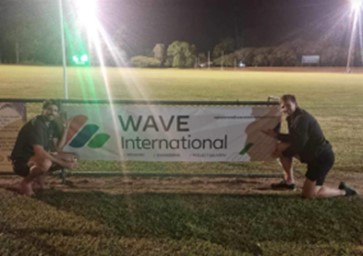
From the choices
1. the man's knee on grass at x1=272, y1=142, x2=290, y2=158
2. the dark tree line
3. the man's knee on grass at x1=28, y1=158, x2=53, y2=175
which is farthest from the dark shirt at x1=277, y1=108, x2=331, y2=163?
the dark tree line

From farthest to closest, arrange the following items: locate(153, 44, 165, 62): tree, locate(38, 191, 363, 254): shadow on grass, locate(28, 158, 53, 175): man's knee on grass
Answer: locate(153, 44, 165, 62): tree < locate(28, 158, 53, 175): man's knee on grass < locate(38, 191, 363, 254): shadow on grass

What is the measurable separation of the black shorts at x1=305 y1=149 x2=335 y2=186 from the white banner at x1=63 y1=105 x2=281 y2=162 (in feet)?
3.22

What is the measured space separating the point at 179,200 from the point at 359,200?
2.59 m

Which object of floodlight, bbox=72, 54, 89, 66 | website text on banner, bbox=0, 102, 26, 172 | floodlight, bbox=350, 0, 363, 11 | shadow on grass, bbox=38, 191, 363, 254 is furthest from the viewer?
floodlight, bbox=350, 0, 363, 11

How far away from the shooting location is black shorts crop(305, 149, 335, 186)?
19.4 feet

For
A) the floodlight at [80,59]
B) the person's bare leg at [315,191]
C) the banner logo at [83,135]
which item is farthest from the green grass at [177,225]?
the floodlight at [80,59]

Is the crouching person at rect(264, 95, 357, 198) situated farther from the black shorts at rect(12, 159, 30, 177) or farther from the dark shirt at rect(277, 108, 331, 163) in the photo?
the black shorts at rect(12, 159, 30, 177)

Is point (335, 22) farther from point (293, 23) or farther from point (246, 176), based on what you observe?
point (246, 176)

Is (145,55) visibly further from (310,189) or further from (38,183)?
(310,189)

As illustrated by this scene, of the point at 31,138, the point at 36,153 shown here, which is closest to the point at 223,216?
the point at 36,153

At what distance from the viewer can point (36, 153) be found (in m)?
5.79

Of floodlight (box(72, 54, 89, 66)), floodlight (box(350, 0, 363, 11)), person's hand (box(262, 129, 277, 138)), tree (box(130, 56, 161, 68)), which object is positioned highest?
floodlight (box(350, 0, 363, 11))

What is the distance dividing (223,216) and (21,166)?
2905 mm

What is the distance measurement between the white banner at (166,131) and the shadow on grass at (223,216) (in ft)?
2.67
